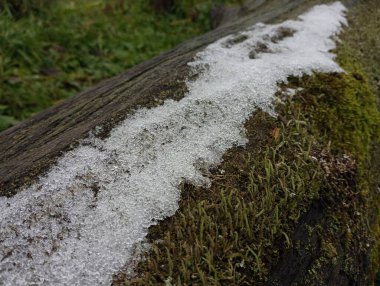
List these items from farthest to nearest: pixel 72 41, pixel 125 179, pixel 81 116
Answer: pixel 72 41
pixel 81 116
pixel 125 179

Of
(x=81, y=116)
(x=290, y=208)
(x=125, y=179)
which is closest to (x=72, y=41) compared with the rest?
(x=81, y=116)

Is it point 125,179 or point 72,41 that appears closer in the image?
point 125,179

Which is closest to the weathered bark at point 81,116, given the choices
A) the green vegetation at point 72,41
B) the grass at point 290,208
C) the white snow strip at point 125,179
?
the white snow strip at point 125,179

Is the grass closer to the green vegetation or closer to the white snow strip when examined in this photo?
the white snow strip

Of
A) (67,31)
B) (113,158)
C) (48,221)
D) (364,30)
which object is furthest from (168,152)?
(67,31)

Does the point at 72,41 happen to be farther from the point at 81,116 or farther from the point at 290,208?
the point at 290,208
